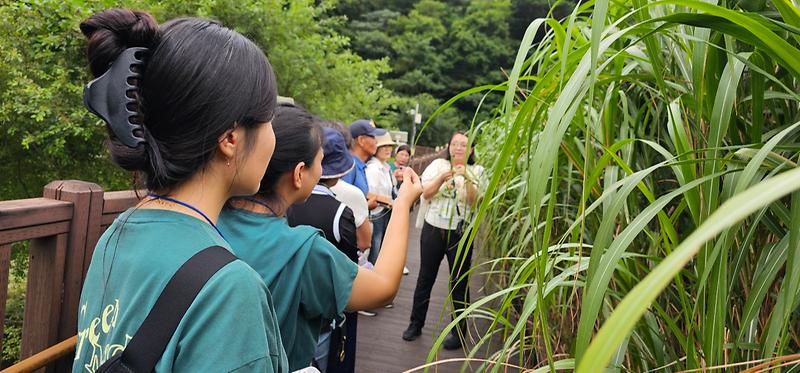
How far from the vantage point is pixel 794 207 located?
0.67 metres

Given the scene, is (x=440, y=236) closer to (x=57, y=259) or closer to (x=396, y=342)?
(x=396, y=342)

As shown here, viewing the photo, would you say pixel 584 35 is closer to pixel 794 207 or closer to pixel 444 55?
pixel 794 207

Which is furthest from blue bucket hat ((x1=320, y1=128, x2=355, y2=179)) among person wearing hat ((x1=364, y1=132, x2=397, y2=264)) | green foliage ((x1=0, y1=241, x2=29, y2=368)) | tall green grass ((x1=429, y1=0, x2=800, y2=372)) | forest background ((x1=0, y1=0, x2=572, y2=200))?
green foliage ((x1=0, y1=241, x2=29, y2=368))

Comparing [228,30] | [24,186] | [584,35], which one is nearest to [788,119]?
[584,35]

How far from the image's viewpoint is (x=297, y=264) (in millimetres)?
1362

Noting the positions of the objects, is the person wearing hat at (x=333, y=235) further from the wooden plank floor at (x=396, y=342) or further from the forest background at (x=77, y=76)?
the forest background at (x=77, y=76)

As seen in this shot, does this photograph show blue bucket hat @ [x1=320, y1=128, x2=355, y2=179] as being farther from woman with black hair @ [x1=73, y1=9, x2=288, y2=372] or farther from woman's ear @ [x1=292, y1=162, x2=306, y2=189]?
woman with black hair @ [x1=73, y1=9, x2=288, y2=372]

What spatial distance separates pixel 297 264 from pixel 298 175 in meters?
0.28

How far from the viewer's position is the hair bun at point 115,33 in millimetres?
866

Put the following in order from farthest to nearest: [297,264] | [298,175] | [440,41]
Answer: [440,41], [298,175], [297,264]

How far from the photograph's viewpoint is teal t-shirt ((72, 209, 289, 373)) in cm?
74

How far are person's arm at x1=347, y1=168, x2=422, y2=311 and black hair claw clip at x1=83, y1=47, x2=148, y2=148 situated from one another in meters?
0.67

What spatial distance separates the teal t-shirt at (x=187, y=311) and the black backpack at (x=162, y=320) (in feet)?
0.03

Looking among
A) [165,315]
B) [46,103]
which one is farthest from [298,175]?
[46,103]
